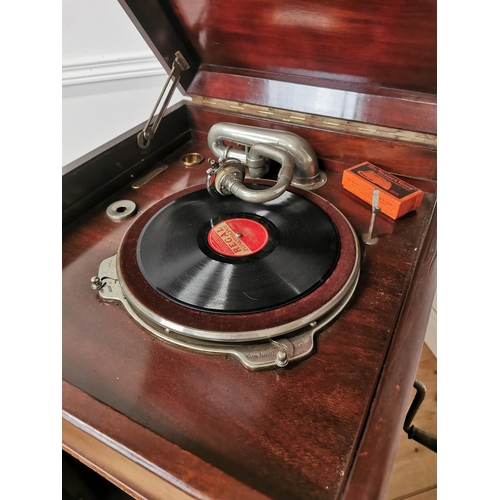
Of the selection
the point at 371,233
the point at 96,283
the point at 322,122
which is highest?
the point at 322,122

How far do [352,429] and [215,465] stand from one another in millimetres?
218

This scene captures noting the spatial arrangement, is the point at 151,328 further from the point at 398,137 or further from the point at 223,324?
the point at 398,137

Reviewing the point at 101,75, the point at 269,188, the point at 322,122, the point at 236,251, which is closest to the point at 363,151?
the point at 322,122

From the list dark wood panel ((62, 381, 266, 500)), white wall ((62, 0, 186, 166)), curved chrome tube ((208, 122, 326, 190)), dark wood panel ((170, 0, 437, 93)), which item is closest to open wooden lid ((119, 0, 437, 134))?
dark wood panel ((170, 0, 437, 93))

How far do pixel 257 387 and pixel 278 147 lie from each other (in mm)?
713

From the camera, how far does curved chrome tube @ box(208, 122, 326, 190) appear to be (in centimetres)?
121

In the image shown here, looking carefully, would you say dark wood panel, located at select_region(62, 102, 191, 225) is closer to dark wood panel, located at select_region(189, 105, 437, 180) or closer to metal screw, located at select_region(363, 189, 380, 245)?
dark wood panel, located at select_region(189, 105, 437, 180)

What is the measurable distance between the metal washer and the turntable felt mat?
223 millimetres

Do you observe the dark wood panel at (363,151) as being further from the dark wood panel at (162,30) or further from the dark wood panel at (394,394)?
the dark wood panel at (394,394)

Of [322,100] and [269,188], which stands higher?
[322,100]

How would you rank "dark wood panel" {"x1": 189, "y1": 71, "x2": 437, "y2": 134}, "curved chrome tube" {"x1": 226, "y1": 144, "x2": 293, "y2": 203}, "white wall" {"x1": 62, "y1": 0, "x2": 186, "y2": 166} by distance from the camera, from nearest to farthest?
"curved chrome tube" {"x1": 226, "y1": 144, "x2": 293, "y2": 203} < "dark wood panel" {"x1": 189, "y1": 71, "x2": 437, "y2": 134} < "white wall" {"x1": 62, "y1": 0, "x2": 186, "y2": 166}

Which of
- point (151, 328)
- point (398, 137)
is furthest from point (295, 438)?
point (398, 137)

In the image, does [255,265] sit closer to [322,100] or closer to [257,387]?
[257,387]

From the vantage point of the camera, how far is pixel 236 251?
3.10ft
